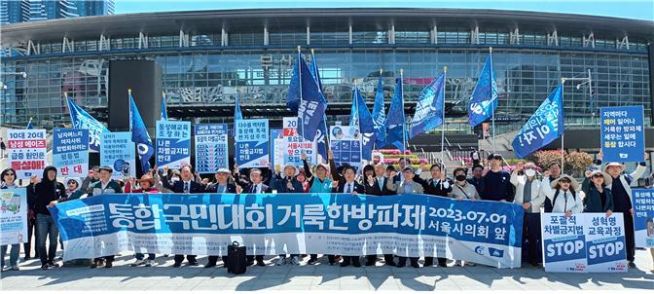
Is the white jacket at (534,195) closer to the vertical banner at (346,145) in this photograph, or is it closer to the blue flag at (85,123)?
the vertical banner at (346,145)

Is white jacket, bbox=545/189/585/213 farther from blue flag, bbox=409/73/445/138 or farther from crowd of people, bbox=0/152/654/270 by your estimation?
blue flag, bbox=409/73/445/138

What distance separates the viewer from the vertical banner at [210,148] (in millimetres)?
14141

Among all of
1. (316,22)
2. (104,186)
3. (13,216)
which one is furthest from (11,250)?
(316,22)

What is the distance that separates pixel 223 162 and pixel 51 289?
24.1 ft

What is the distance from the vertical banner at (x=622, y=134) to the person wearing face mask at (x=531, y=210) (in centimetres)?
339

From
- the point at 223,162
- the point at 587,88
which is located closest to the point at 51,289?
the point at 223,162

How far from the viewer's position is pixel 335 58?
2197 inches

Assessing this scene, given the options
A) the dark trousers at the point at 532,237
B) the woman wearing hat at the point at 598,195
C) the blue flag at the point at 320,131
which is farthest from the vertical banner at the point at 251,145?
the woman wearing hat at the point at 598,195

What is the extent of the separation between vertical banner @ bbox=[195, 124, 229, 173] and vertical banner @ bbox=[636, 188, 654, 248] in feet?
31.6

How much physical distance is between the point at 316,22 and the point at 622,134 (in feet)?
157

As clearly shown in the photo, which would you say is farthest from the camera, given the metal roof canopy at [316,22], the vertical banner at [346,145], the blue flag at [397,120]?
the metal roof canopy at [316,22]

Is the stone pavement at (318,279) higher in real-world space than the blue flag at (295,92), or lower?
lower

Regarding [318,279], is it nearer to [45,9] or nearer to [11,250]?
[11,250]

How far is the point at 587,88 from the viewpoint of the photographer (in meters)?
60.6
